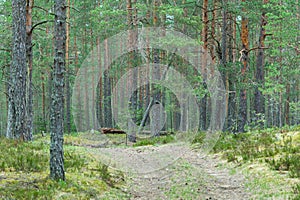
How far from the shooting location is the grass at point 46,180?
610 cm

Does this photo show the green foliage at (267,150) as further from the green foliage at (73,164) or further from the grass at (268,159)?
the green foliage at (73,164)

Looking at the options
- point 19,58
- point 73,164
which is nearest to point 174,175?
point 73,164

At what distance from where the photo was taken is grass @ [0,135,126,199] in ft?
20.0

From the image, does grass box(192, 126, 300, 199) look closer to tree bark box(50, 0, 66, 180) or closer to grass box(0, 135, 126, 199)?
grass box(0, 135, 126, 199)

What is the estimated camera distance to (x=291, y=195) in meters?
6.57

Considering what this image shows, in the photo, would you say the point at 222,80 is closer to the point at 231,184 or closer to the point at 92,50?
the point at 231,184

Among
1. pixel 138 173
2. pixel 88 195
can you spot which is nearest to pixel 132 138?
pixel 138 173

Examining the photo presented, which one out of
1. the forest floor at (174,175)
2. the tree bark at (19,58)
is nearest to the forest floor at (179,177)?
the forest floor at (174,175)

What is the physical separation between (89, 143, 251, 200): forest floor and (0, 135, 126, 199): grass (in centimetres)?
72

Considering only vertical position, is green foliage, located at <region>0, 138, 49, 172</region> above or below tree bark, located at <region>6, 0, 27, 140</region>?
below

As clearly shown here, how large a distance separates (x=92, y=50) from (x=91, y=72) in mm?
2428

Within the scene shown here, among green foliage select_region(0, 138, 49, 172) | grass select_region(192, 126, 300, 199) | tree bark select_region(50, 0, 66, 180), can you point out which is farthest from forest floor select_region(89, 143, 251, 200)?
green foliage select_region(0, 138, 49, 172)

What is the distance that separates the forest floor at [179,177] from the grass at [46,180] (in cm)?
72

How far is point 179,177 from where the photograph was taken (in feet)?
31.7
